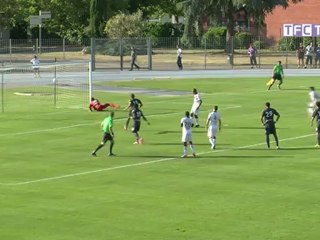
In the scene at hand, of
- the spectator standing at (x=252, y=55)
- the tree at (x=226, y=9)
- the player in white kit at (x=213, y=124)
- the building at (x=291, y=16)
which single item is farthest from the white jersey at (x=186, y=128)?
the building at (x=291, y=16)

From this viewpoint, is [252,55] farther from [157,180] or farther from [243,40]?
[157,180]

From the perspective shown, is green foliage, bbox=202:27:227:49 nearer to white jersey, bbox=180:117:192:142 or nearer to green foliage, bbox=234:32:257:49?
green foliage, bbox=234:32:257:49

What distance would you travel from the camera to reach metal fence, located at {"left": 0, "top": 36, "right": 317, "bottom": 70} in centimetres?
8000

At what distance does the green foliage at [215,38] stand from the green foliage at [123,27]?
6.99 meters

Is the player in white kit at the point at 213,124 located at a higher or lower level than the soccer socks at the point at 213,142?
higher

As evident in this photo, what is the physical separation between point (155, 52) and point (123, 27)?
4.47 metres

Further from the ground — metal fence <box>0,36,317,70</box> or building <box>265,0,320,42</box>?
building <box>265,0,320,42</box>

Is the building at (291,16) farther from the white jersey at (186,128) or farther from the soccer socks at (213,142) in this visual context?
the white jersey at (186,128)

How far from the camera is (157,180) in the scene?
27.6 metres

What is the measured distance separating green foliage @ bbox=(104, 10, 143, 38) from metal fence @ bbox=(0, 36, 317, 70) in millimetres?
2237

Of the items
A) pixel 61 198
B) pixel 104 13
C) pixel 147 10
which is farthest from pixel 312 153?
pixel 147 10

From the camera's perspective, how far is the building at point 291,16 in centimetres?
9906

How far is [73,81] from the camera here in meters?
64.9

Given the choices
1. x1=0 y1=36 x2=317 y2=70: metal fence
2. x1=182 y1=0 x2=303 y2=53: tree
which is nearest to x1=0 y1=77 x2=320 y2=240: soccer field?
x1=0 y1=36 x2=317 y2=70: metal fence
